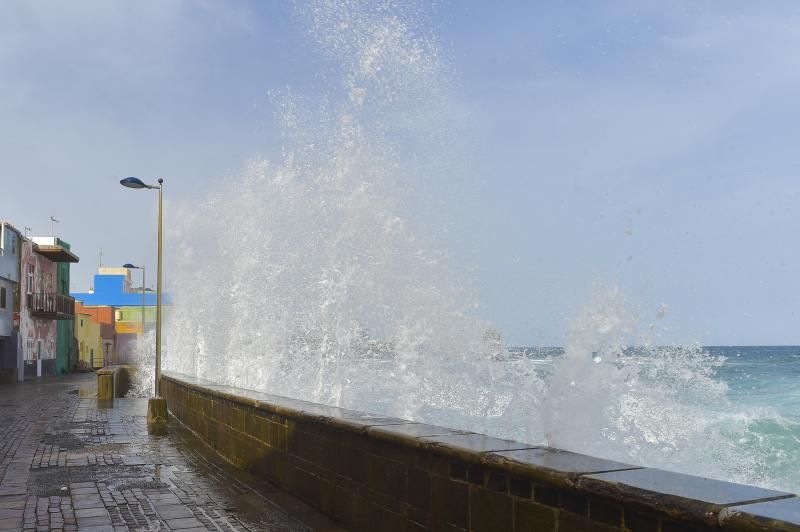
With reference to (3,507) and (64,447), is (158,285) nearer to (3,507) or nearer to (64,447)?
(64,447)

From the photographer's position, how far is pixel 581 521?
287 cm

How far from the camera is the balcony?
4272cm

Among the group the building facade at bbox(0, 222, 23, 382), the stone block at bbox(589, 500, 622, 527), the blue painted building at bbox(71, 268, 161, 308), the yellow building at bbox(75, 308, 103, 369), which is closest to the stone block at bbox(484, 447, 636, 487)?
the stone block at bbox(589, 500, 622, 527)

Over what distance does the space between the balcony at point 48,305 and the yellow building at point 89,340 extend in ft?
38.1

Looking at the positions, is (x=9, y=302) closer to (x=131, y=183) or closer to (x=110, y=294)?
(x=131, y=183)

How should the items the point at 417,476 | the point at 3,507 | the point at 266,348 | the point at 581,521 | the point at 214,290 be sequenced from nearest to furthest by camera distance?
the point at 581,521 → the point at 417,476 → the point at 3,507 → the point at 266,348 → the point at 214,290

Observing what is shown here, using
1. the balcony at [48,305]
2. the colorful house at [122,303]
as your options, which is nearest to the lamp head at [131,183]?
the balcony at [48,305]

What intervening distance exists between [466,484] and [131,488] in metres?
4.57

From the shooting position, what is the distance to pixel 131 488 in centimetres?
700

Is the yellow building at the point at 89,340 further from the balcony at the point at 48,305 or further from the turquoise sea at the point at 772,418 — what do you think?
the turquoise sea at the point at 772,418

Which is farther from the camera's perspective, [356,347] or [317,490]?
[356,347]

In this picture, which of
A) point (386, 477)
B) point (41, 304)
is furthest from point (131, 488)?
point (41, 304)

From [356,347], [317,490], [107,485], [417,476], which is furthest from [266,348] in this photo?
[417,476]

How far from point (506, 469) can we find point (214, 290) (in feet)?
69.9
